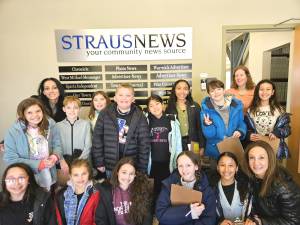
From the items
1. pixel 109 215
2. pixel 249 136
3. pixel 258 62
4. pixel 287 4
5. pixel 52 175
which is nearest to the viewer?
pixel 109 215

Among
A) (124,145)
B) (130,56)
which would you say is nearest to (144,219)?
(124,145)

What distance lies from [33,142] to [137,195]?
95 cm

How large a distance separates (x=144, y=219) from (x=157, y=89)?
6.29ft

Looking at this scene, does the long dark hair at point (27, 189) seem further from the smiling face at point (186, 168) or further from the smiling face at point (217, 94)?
the smiling face at point (217, 94)

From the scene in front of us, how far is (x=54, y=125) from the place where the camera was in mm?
2201

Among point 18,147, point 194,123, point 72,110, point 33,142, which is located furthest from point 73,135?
point 194,123

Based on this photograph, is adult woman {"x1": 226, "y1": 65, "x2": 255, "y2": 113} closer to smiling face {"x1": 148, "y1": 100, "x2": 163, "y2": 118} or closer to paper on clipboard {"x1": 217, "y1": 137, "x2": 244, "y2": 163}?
paper on clipboard {"x1": 217, "y1": 137, "x2": 244, "y2": 163}

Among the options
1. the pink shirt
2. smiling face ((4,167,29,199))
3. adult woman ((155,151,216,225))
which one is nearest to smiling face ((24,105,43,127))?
smiling face ((4,167,29,199))

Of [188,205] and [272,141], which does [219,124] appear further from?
[188,205]

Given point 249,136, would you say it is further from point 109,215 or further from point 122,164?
point 109,215

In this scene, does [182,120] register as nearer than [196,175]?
No

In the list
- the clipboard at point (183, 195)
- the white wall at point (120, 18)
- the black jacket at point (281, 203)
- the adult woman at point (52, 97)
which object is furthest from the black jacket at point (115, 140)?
the white wall at point (120, 18)

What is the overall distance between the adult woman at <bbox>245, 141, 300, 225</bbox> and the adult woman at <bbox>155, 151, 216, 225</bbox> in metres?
0.30

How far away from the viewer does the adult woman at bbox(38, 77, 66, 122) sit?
258 cm
